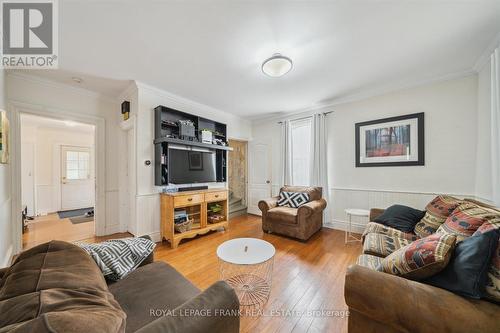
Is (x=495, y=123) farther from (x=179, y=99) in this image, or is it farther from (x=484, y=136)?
(x=179, y=99)

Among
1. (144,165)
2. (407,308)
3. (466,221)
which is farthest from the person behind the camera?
(144,165)

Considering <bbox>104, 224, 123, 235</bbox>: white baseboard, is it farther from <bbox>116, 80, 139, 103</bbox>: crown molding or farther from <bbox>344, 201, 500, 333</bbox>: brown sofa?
<bbox>344, 201, 500, 333</bbox>: brown sofa

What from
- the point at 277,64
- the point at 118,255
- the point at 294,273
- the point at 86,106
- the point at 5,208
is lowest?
the point at 294,273

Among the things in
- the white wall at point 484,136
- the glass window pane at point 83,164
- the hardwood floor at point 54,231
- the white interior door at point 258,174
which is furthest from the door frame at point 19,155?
the white wall at point 484,136

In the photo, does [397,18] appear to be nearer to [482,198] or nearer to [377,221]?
[377,221]

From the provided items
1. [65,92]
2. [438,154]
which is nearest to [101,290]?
[65,92]

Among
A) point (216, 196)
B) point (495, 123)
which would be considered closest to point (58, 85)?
point (216, 196)

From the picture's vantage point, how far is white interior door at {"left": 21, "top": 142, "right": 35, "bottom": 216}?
4523mm

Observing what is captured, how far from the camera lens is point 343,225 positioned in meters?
3.64

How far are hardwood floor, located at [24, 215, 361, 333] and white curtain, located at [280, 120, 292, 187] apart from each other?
134 cm

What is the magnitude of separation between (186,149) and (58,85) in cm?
213

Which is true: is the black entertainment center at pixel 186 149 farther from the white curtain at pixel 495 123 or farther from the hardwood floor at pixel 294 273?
the white curtain at pixel 495 123

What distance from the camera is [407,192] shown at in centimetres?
298

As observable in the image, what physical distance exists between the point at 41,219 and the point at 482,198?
8.27 m
